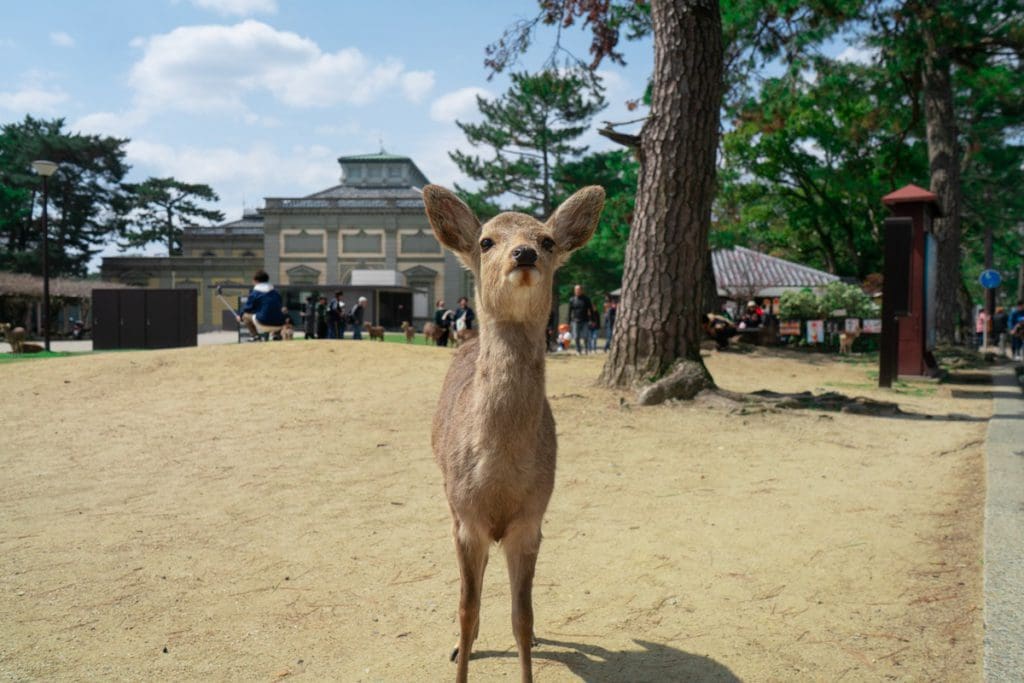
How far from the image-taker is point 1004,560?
3.82 metres

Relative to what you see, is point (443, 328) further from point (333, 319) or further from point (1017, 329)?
point (1017, 329)

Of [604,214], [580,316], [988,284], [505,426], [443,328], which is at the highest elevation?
[604,214]

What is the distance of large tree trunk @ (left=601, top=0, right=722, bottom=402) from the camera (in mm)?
9812

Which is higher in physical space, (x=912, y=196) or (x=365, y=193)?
(x=365, y=193)

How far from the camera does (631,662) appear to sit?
325 centimetres

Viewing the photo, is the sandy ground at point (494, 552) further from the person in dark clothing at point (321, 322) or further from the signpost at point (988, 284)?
the signpost at point (988, 284)

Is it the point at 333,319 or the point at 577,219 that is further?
the point at 333,319

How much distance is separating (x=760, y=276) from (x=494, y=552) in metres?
31.9

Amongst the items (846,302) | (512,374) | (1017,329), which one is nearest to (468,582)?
(512,374)

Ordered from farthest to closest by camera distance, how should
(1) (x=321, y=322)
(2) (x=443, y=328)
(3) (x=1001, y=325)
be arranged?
(3) (x=1001, y=325) → (1) (x=321, y=322) → (2) (x=443, y=328)

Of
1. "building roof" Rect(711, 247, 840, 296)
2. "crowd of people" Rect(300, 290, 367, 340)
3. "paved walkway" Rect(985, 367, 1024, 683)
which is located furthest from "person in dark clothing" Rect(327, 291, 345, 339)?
"paved walkway" Rect(985, 367, 1024, 683)

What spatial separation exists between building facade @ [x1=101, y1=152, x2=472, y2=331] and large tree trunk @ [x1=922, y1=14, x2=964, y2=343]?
1601 inches

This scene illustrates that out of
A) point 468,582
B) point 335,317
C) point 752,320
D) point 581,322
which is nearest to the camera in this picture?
point 468,582

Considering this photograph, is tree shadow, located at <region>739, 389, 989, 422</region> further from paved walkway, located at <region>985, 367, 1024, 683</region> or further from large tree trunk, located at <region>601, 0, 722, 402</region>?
paved walkway, located at <region>985, 367, 1024, 683</region>
